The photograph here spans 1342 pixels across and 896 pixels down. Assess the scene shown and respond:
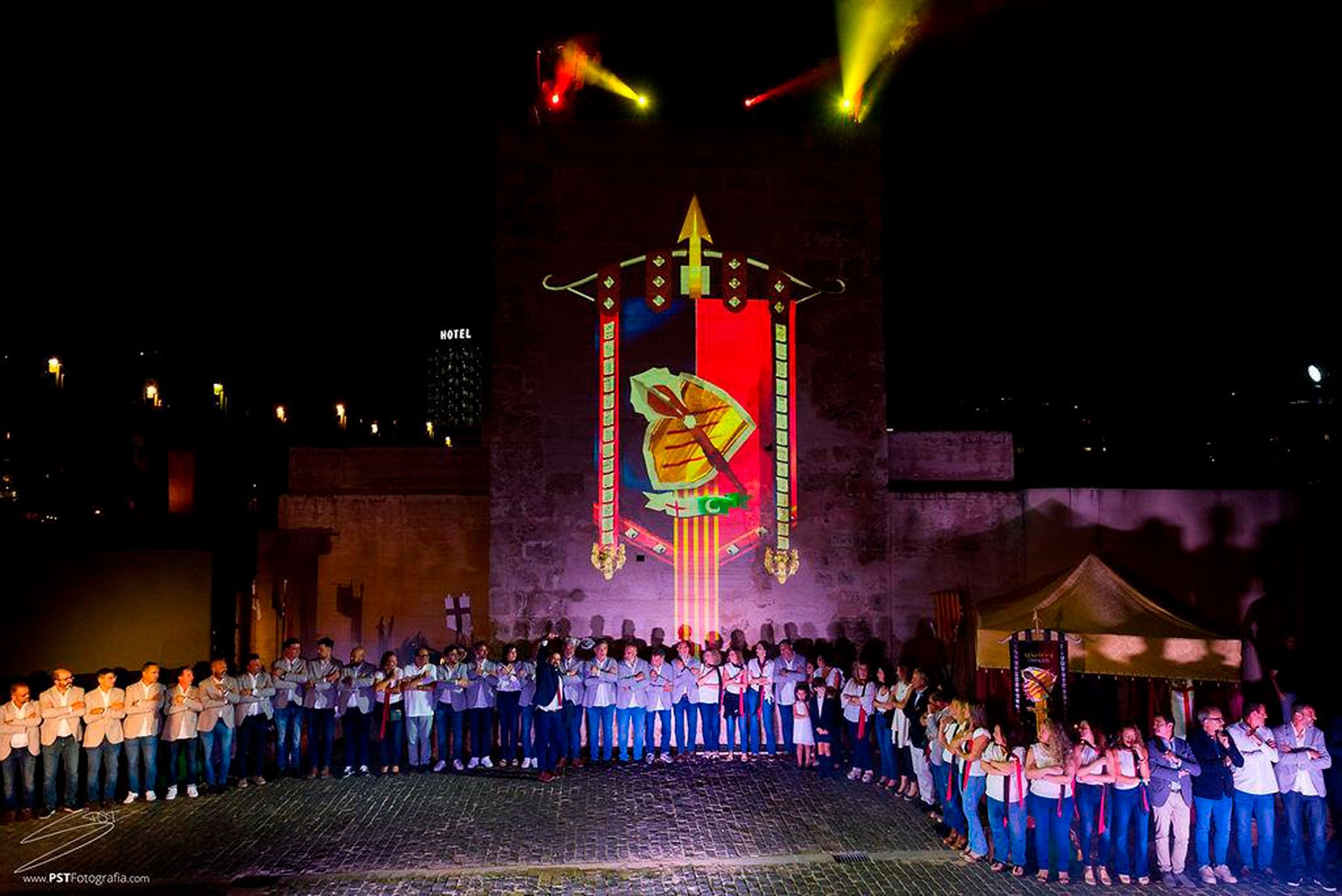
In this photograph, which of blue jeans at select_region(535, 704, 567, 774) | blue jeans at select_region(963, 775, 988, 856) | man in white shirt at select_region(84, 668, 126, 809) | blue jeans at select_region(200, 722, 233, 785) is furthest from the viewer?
blue jeans at select_region(535, 704, 567, 774)

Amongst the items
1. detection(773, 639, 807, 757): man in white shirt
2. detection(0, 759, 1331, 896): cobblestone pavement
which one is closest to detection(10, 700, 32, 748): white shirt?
detection(0, 759, 1331, 896): cobblestone pavement

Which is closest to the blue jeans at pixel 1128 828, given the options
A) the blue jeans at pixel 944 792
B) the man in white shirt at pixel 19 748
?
the blue jeans at pixel 944 792

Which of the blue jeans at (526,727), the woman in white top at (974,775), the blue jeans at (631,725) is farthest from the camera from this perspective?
the blue jeans at (631,725)

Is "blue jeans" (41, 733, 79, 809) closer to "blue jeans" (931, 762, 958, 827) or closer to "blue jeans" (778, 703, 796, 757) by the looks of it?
"blue jeans" (778, 703, 796, 757)

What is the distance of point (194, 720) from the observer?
38.0ft

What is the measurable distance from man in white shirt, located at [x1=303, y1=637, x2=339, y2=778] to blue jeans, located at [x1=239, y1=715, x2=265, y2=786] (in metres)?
0.60

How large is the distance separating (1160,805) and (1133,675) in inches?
126

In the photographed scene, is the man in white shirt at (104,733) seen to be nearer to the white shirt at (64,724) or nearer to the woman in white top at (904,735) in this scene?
the white shirt at (64,724)

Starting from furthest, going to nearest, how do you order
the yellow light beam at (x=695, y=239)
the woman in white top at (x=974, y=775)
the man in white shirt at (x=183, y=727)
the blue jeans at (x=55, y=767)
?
the yellow light beam at (x=695, y=239) < the man in white shirt at (x=183, y=727) < the blue jeans at (x=55, y=767) < the woman in white top at (x=974, y=775)

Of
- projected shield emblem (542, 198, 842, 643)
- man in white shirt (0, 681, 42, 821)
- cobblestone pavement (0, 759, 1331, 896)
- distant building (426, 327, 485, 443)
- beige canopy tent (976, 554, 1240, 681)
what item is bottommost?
cobblestone pavement (0, 759, 1331, 896)

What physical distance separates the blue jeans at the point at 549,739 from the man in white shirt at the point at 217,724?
401 centimetres

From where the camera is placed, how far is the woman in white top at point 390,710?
12500 millimetres

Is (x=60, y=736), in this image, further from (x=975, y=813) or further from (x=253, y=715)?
(x=975, y=813)

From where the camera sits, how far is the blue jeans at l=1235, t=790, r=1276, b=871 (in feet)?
29.3
